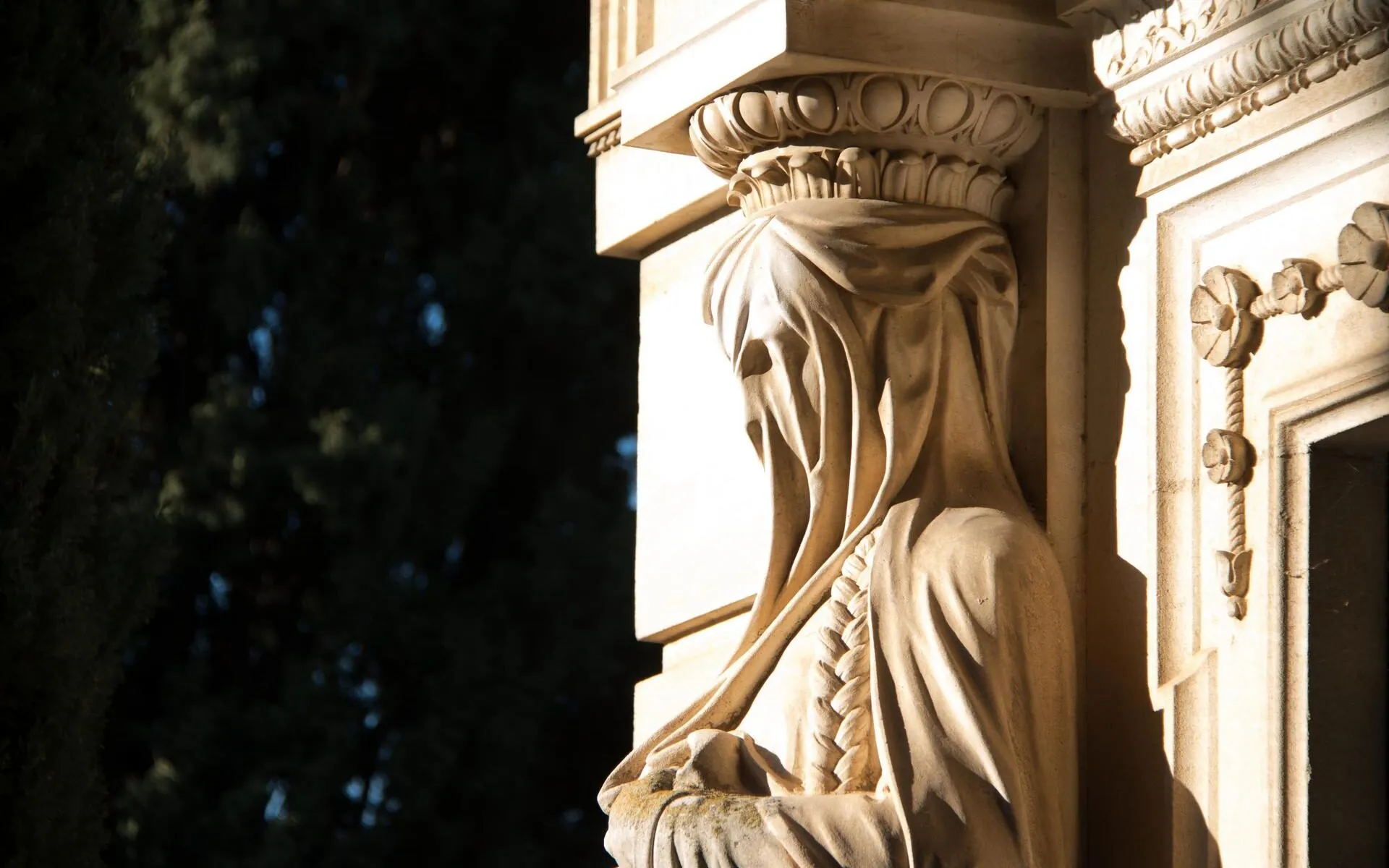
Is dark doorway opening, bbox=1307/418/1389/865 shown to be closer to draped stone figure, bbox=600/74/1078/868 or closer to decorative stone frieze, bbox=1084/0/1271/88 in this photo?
draped stone figure, bbox=600/74/1078/868

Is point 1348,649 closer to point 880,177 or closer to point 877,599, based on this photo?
point 877,599

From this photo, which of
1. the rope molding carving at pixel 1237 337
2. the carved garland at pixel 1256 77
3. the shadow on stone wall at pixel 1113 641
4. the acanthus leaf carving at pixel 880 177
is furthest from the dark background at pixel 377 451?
the rope molding carving at pixel 1237 337

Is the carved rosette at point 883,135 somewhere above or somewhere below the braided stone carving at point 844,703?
above

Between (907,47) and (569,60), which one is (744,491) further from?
(569,60)

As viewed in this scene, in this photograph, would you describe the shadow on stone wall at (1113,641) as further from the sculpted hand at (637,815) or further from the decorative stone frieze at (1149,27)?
the sculpted hand at (637,815)

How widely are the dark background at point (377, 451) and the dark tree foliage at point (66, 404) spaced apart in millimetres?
1179

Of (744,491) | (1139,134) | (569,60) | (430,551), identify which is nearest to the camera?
(1139,134)

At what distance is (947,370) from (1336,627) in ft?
1.85

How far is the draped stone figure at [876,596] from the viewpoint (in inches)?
113

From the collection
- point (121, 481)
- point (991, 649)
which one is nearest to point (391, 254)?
point (121, 481)

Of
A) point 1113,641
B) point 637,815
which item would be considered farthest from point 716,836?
point 1113,641

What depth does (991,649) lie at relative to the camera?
9.51 ft

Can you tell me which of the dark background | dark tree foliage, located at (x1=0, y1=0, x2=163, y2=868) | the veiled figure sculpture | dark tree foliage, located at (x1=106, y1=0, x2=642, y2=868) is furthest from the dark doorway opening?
dark tree foliage, located at (x1=106, y1=0, x2=642, y2=868)

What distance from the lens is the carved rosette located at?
10.2 feet
